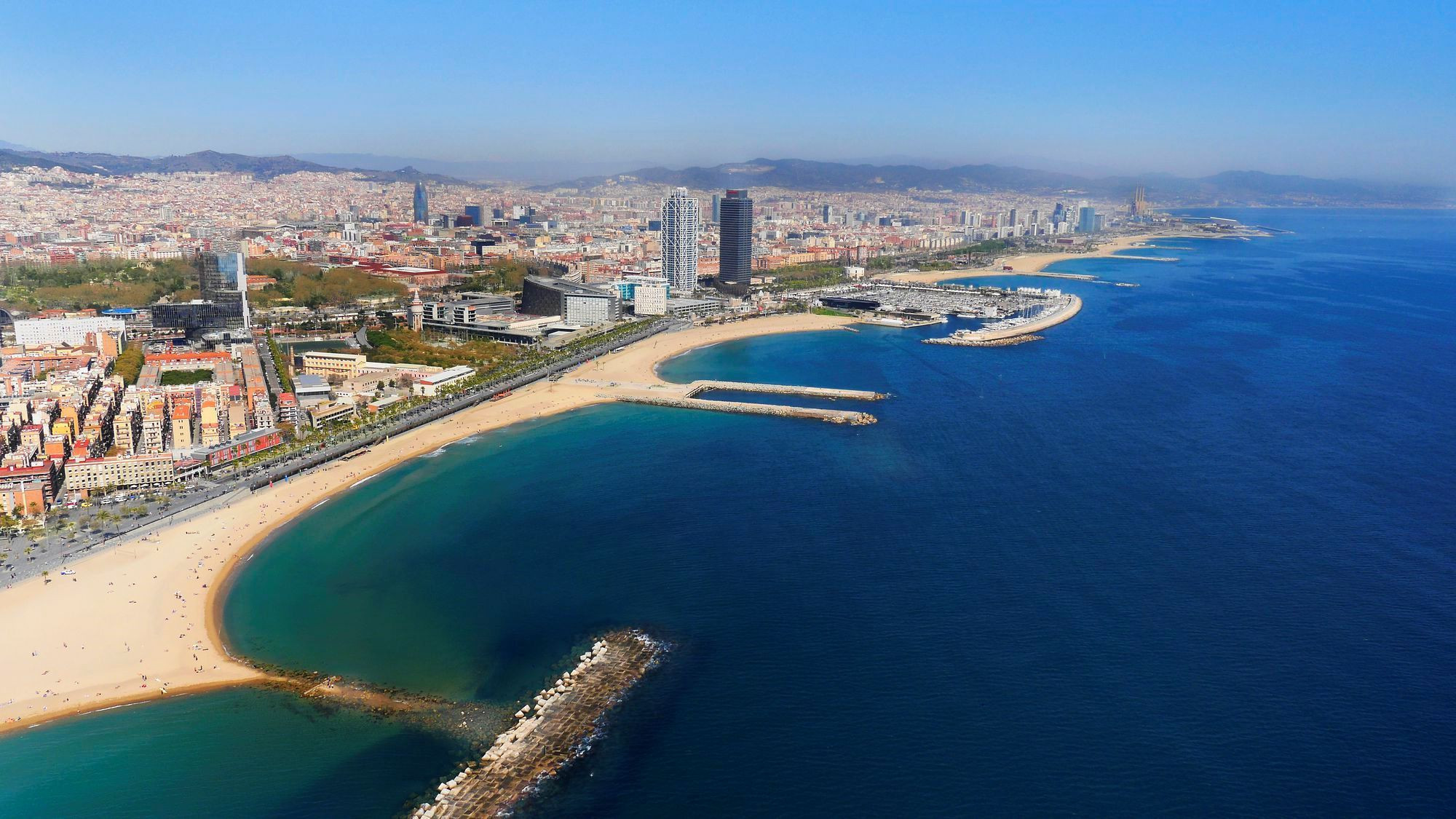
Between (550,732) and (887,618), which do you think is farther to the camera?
(887,618)

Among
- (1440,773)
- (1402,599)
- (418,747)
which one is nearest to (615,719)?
(418,747)

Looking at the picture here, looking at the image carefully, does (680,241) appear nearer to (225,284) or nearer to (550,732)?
(225,284)

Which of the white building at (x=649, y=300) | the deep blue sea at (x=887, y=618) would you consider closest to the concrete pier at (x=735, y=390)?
the deep blue sea at (x=887, y=618)

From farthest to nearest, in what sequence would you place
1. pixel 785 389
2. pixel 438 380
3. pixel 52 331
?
pixel 52 331, pixel 785 389, pixel 438 380

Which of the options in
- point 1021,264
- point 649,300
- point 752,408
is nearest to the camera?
point 752,408

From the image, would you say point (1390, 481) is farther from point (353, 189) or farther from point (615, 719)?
point (353, 189)

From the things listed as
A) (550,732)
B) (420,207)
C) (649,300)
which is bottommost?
(550,732)

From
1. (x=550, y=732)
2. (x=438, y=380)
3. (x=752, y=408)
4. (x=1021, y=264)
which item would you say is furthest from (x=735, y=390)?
(x=1021, y=264)

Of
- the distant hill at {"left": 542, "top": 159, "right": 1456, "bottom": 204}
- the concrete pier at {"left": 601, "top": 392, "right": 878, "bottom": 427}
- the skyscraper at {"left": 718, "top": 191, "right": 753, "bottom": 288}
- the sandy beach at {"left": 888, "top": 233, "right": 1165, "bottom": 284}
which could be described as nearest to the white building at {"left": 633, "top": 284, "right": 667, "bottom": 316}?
the skyscraper at {"left": 718, "top": 191, "right": 753, "bottom": 288}
